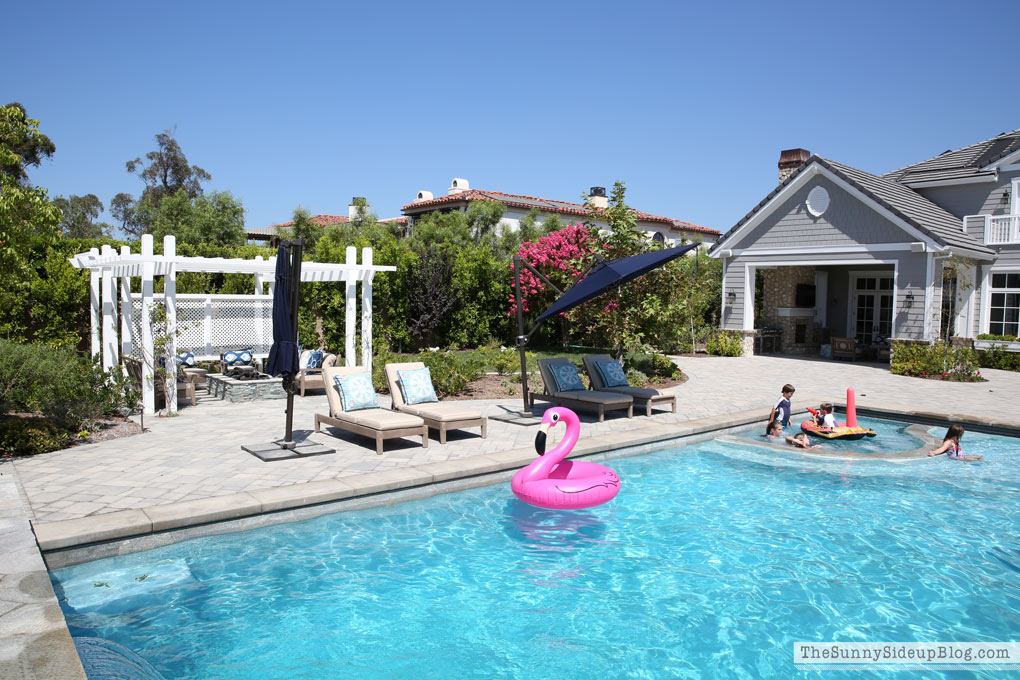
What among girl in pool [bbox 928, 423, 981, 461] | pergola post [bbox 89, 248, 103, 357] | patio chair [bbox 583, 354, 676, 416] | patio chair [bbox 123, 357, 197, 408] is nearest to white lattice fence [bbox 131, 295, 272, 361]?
pergola post [bbox 89, 248, 103, 357]

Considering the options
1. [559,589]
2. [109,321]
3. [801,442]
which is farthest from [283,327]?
[801,442]

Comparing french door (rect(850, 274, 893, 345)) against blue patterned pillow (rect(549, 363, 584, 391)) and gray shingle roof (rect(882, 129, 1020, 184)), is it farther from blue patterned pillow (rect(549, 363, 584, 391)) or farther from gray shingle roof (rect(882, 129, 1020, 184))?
blue patterned pillow (rect(549, 363, 584, 391))

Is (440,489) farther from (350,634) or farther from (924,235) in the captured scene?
(924,235)

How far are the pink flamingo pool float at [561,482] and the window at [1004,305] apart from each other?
64.7 feet

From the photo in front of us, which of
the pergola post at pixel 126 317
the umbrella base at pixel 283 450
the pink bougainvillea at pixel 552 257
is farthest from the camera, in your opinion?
the pink bougainvillea at pixel 552 257

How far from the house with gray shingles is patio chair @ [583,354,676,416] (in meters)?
11.3

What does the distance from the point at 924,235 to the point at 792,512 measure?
15120mm

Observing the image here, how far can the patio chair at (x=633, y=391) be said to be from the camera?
1161cm

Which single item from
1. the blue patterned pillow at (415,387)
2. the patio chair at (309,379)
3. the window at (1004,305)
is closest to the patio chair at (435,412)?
the blue patterned pillow at (415,387)

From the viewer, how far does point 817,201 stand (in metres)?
21.7

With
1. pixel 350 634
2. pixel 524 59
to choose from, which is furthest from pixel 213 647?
pixel 524 59

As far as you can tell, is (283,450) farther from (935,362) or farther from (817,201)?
(817,201)

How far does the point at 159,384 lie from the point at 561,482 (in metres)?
7.93

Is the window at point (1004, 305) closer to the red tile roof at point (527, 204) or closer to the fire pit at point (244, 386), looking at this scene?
the red tile roof at point (527, 204)
